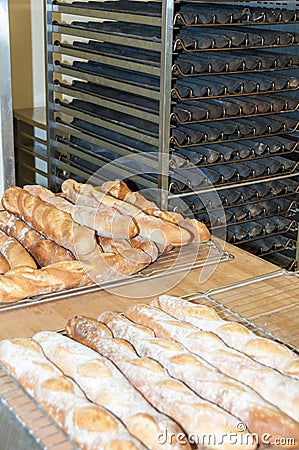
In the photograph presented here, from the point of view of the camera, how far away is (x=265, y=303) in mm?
1521

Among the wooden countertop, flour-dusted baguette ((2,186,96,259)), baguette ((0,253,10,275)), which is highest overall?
flour-dusted baguette ((2,186,96,259))

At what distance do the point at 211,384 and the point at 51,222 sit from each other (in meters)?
0.84

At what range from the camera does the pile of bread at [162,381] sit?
964mm

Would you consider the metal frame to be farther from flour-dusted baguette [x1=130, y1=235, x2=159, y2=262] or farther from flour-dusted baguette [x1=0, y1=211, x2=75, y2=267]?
flour-dusted baguette [x1=130, y1=235, x2=159, y2=262]

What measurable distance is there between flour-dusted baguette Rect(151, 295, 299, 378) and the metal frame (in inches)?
41.8

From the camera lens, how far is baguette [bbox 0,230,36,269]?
5.40 feet

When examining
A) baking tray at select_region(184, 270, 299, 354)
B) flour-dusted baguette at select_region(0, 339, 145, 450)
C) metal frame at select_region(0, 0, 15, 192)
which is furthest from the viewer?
metal frame at select_region(0, 0, 15, 192)

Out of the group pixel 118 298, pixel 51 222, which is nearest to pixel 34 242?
pixel 51 222

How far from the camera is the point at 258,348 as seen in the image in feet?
3.95

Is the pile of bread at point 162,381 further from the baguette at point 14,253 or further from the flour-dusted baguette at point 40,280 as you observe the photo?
the baguette at point 14,253

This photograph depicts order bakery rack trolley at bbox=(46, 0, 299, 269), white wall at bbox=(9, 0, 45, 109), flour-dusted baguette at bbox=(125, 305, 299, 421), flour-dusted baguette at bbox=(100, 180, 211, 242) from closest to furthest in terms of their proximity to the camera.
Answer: flour-dusted baguette at bbox=(125, 305, 299, 421) → flour-dusted baguette at bbox=(100, 180, 211, 242) → bakery rack trolley at bbox=(46, 0, 299, 269) → white wall at bbox=(9, 0, 45, 109)

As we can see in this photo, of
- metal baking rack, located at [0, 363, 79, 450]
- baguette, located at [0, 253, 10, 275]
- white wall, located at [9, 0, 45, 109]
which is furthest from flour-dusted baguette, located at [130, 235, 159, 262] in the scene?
white wall, located at [9, 0, 45, 109]

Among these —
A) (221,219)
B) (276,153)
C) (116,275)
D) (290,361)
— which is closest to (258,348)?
(290,361)

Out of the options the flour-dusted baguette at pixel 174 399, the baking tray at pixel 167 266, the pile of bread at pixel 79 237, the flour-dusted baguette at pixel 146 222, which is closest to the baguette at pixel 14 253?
the pile of bread at pixel 79 237
